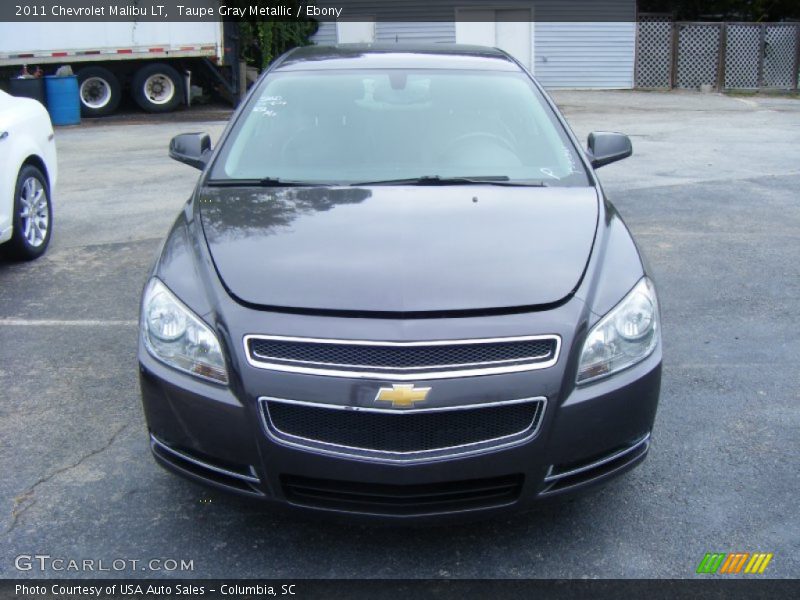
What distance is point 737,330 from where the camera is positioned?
18.1 feet

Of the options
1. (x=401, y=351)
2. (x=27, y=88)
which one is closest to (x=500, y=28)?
(x=27, y=88)

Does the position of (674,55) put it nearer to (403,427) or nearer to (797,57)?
(797,57)

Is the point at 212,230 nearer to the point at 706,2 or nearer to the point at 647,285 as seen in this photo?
the point at 647,285

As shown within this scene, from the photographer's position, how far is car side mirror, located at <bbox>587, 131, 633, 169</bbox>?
15.7 ft

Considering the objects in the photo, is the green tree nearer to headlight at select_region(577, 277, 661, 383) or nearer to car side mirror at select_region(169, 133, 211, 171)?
car side mirror at select_region(169, 133, 211, 171)

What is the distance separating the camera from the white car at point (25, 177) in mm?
6546

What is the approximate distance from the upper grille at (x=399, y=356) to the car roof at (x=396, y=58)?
7.71ft

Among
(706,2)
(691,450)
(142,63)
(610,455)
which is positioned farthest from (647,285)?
(706,2)

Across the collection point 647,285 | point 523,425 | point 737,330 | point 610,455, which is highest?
point 647,285

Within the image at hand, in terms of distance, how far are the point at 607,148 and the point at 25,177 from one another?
174 inches

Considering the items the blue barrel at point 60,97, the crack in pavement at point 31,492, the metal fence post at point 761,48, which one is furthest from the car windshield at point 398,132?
the metal fence post at point 761,48

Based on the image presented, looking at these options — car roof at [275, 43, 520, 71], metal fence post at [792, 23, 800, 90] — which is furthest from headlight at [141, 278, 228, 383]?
metal fence post at [792, 23, 800, 90]

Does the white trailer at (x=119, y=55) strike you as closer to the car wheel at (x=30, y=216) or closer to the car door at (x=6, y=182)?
the car wheel at (x=30, y=216)

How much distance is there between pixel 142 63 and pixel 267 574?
61.3ft
